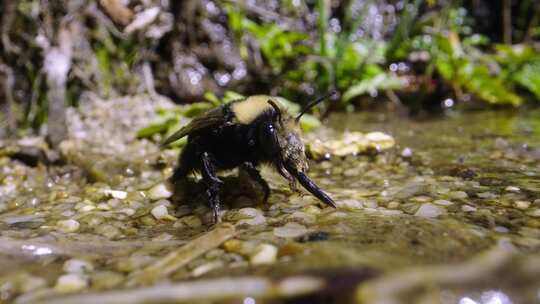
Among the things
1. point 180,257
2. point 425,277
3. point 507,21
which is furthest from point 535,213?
point 507,21

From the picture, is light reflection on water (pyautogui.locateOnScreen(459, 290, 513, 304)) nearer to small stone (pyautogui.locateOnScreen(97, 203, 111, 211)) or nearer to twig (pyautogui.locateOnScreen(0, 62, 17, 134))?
small stone (pyautogui.locateOnScreen(97, 203, 111, 211))

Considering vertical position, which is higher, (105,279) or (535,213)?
(105,279)

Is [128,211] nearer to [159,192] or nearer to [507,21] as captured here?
[159,192]

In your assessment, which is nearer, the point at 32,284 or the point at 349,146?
the point at 32,284

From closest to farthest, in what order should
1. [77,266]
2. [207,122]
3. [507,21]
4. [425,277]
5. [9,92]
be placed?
1. [425,277]
2. [77,266]
3. [207,122]
4. [9,92]
5. [507,21]

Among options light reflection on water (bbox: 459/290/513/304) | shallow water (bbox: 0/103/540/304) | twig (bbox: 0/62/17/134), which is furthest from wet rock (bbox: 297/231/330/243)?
twig (bbox: 0/62/17/134)

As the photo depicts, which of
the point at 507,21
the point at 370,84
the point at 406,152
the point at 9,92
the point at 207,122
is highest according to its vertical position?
the point at 507,21

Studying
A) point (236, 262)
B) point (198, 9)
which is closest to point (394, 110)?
point (198, 9)

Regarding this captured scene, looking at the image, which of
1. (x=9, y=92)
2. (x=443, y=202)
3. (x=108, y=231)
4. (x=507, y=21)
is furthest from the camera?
(x=507, y=21)

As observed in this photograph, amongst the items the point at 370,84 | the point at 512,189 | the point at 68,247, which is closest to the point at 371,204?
the point at 512,189
